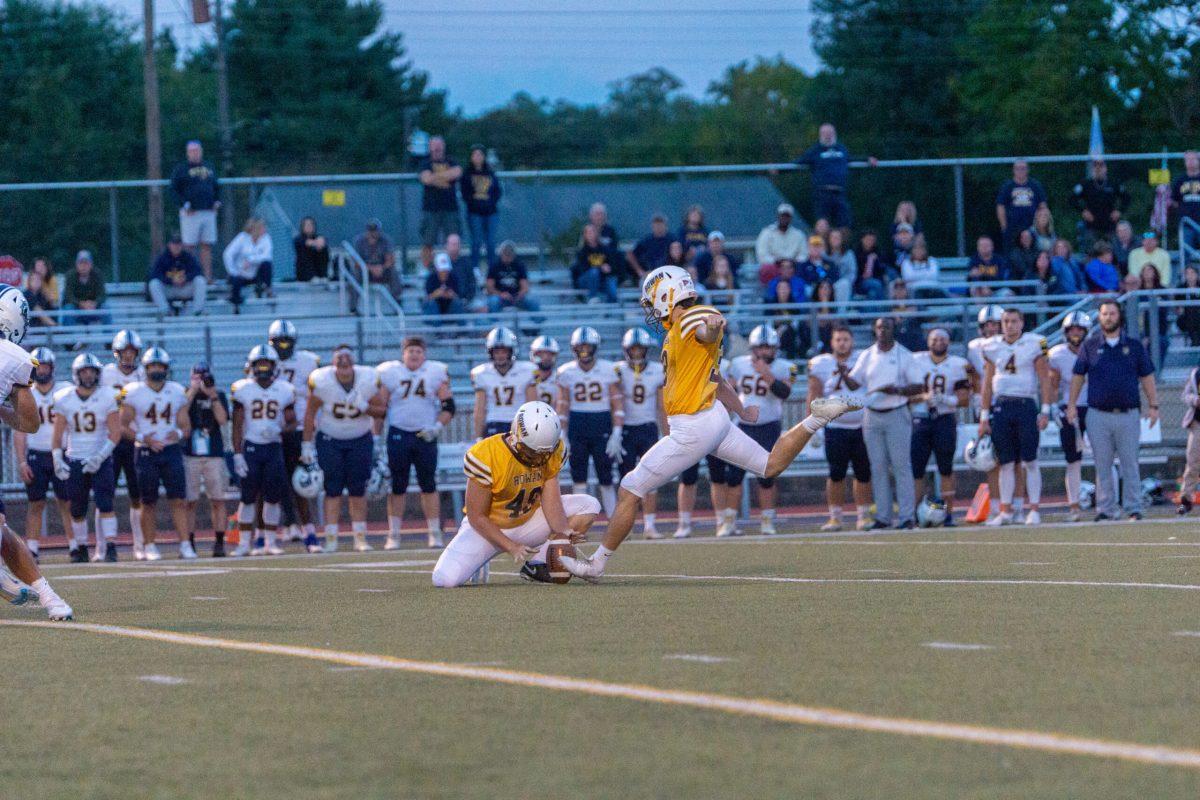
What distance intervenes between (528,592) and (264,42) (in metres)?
55.2

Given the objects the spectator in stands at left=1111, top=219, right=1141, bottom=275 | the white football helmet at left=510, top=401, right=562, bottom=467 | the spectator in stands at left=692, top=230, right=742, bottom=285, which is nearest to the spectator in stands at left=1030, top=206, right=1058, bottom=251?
the spectator in stands at left=1111, top=219, right=1141, bottom=275

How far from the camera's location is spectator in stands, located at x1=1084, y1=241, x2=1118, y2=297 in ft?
71.3

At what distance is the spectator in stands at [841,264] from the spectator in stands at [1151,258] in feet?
10.9

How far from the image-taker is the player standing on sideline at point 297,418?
53.4 feet

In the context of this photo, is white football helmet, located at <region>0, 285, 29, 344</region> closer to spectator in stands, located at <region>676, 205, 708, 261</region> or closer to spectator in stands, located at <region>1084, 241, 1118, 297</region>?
spectator in stands, located at <region>676, 205, 708, 261</region>

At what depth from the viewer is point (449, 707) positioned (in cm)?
555

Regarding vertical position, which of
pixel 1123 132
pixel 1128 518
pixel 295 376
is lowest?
pixel 1128 518

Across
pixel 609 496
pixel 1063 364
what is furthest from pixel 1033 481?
pixel 609 496

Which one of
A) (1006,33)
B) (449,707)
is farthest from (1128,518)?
(1006,33)

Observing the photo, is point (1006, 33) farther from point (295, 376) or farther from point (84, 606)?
point (84, 606)

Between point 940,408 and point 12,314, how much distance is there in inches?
367

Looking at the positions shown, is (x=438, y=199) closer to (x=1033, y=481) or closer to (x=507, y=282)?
(x=507, y=282)

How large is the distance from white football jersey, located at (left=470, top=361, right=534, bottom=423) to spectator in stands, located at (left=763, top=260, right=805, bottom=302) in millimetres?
5845

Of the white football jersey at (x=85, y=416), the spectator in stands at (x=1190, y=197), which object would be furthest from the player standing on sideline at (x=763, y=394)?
the spectator in stands at (x=1190, y=197)
